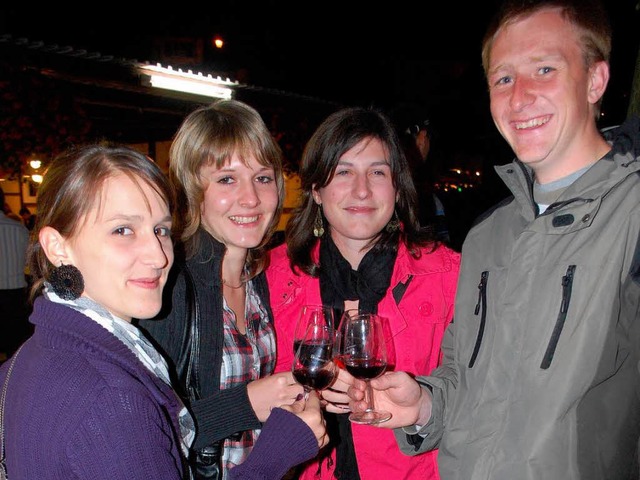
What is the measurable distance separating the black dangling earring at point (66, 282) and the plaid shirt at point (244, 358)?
0.97 m

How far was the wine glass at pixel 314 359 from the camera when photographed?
91.0 inches

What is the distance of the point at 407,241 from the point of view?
9.87 ft

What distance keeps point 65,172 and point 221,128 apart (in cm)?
111

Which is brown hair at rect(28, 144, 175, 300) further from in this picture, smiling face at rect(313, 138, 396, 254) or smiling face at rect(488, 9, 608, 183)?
smiling face at rect(488, 9, 608, 183)

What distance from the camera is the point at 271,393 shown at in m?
2.34

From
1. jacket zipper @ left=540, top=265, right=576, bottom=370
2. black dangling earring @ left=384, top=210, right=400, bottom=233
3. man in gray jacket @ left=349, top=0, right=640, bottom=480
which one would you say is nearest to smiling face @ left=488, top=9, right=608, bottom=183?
man in gray jacket @ left=349, top=0, right=640, bottom=480

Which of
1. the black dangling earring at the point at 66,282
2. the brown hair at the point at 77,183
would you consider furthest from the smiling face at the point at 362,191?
the black dangling earring at the point at 66,282

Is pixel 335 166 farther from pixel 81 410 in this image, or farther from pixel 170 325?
pixel 81 410

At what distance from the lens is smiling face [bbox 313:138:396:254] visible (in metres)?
2.84

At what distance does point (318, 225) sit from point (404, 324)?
0.92 metres

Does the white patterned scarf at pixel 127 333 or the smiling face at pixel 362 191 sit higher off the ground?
the smiling face at pixel 362 191

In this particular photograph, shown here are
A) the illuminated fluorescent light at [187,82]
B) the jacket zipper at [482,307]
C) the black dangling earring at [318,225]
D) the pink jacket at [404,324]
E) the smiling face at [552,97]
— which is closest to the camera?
the smiling face at [552,97]

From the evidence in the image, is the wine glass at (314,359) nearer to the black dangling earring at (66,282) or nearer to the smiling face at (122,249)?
the smiling face at (122,249)

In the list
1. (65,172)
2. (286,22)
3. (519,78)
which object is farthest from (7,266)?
(286,22)
